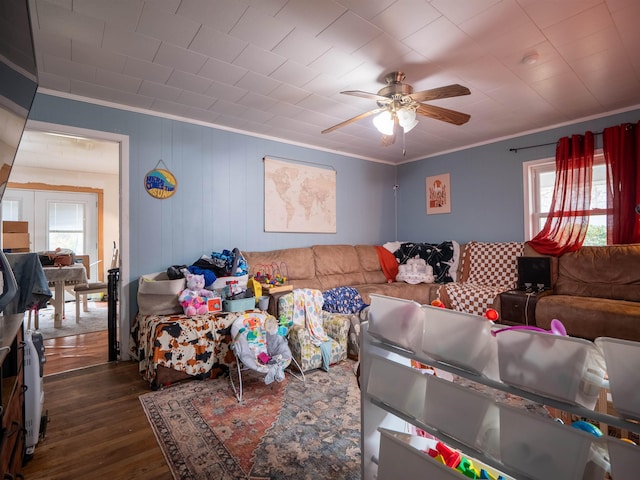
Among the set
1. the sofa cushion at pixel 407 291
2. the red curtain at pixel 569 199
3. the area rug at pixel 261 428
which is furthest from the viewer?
the sofa cushion at pixel 407 291

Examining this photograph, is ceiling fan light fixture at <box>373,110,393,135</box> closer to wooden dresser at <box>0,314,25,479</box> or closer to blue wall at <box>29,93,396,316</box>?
blue wall at <box>29,93,396,316</box>

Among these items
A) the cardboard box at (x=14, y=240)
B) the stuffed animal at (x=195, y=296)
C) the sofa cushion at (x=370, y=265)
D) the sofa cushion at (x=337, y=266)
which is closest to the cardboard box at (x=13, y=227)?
the cardboard box at (x=14, y=240)

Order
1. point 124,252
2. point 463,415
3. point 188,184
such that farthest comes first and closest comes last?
1. point 188,184
2. point 124,252
3. point 463,415

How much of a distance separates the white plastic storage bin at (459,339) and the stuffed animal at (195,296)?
2196 mm

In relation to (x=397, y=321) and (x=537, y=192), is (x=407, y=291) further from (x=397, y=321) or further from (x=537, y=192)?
(x=397, y=321)

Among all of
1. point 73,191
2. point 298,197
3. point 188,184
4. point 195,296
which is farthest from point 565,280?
point 73,191

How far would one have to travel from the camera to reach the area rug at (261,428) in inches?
Answer: 63.2

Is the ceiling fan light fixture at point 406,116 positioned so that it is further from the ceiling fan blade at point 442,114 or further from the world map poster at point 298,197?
the world map poster at point 298,197

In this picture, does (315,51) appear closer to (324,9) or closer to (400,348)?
(324,9)

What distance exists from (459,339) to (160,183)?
3204 millimetres

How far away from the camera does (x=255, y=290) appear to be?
3064 mm

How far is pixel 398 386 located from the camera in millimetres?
1121

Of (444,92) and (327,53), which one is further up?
(327,53)

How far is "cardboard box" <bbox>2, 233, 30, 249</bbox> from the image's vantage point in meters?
4.32
